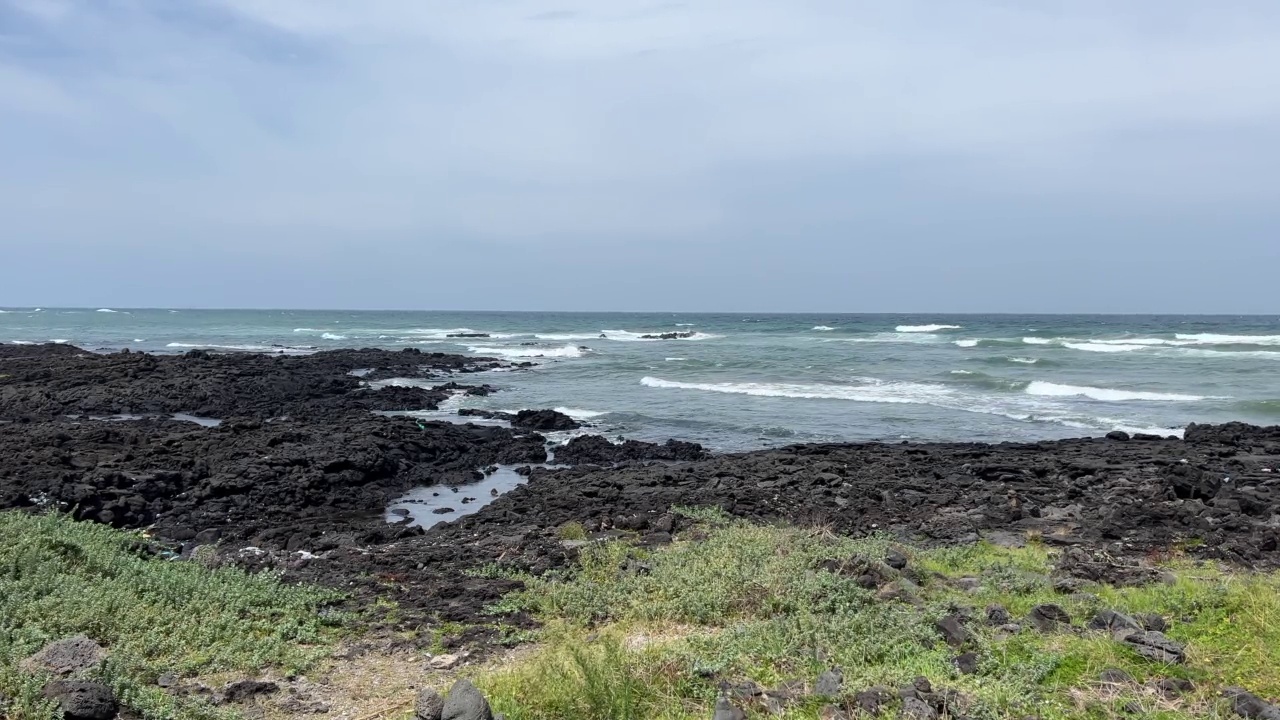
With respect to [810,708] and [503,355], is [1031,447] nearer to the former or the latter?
[810,708]

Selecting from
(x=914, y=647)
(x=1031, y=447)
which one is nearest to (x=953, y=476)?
(x=1031, y=447)

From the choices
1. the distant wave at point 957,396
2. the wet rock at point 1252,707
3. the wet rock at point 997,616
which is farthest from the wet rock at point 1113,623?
the distant wave at point 957,396

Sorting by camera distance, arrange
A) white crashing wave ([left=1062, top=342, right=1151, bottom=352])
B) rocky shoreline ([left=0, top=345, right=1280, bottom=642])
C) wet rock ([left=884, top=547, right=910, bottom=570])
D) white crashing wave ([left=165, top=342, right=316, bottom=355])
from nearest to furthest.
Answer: wet rock ([left=884, top=547, right=910, bottom=570]) < rocky shoreline ([left=0, top=345, right=1280, bottom=642]) < white crashing wave ([left=1062, top=342, right=1151, bottom=352]) < white crashing wave ([left=165, top=342, right=316, bottom=355])

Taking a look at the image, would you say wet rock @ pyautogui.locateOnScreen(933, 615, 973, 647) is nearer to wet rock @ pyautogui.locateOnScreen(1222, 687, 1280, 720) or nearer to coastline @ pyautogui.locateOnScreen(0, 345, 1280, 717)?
wet rock @ pyautogui.locateOnScreen(1222, 687, 1280, 720)

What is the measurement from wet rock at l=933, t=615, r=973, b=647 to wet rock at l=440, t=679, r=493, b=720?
3137 mm

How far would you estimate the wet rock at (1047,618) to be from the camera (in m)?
5.94

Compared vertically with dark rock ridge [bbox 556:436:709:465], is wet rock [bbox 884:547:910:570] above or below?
above

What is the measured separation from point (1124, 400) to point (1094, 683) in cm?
2409

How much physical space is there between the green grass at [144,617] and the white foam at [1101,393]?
25881mm

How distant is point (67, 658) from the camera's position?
5.18m

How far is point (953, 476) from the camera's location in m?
13.8

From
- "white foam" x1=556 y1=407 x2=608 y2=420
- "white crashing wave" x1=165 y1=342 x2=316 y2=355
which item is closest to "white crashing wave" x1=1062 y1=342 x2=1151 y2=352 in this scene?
"white foam" x1=556 y1=407 x2=608 y2=420

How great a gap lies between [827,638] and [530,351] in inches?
1825

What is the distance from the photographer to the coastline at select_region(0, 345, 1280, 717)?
8.55 metres
